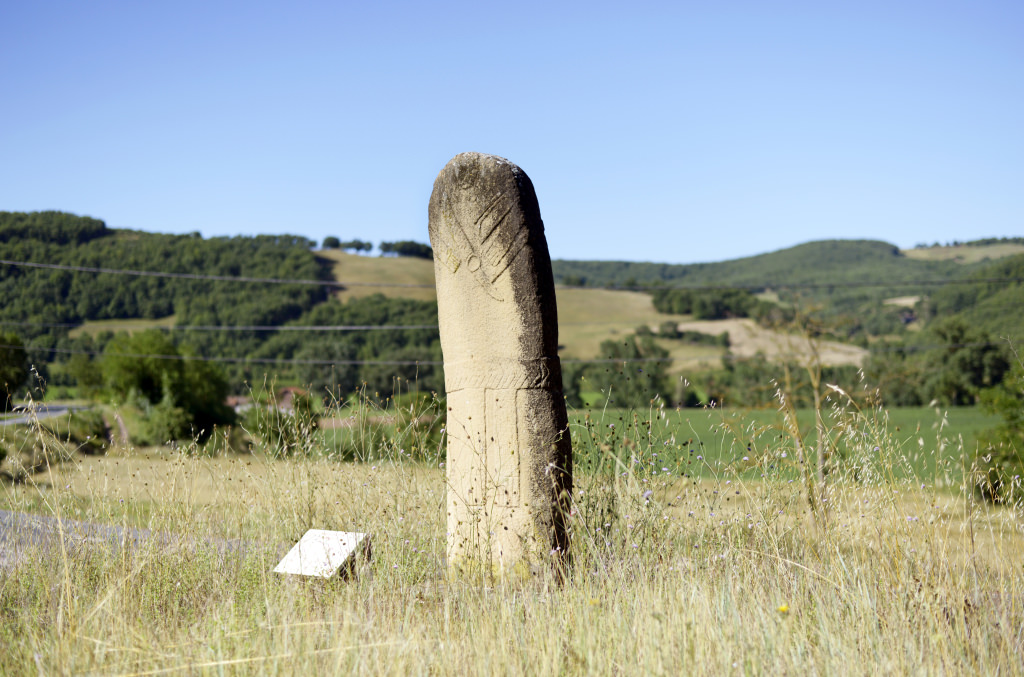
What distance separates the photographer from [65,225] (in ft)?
174

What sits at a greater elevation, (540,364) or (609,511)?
(540,364)

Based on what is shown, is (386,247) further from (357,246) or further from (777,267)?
(777,267)

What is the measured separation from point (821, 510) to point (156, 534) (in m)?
3.62

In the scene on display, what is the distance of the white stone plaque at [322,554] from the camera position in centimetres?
383

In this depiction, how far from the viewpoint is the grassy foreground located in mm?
2629

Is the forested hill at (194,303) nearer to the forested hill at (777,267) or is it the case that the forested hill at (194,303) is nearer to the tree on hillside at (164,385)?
the tree on hillside at (164,385)

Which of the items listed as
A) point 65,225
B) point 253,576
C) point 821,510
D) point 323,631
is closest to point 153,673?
point 323,631

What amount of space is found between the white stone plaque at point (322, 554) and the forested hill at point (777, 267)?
93.3 metres

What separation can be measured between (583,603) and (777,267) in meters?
117

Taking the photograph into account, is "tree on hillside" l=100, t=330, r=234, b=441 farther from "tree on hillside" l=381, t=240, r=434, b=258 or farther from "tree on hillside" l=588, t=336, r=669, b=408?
"tree on hillside" l=381, t=240, r=434, b=258

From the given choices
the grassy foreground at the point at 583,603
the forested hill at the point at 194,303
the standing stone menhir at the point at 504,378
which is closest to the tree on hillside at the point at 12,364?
the forested hill at the point at 194,303

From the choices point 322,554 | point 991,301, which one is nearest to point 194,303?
point 991,301

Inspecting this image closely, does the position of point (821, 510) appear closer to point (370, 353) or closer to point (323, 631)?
point (323, 631)

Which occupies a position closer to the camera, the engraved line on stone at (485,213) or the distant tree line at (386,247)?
the engraved line on stone at (485,213)
